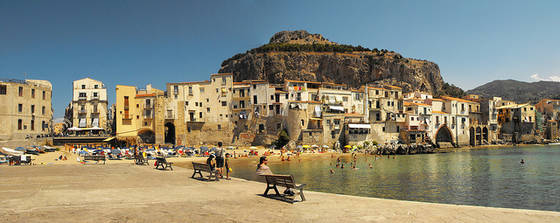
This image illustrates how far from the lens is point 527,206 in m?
16.4

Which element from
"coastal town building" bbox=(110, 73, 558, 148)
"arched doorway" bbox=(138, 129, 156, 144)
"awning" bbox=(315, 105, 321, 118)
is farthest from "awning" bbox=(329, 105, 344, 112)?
"arched doorway" bbox=(138, 129, 156, 144)

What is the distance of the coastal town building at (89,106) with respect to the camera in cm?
6088

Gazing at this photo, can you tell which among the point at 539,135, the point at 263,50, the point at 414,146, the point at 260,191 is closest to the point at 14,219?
the point at 260,191

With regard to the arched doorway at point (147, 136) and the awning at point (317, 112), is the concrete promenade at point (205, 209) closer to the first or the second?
the arched doorway at point (147, 136)

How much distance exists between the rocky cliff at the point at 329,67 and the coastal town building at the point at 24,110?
55342 mm

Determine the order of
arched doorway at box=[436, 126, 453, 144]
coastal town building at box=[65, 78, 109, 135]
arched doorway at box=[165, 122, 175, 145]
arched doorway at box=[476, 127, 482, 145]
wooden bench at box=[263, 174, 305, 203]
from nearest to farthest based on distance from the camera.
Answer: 1. wooden bench at box=[263, 174, 305, 203]
2. coastal town building at box=[65, 78, 109, 135]
3. arched doorway at box=[165, 122, 175, 145]
4. arched doorway at box=[436, 126, 453, 144]
5. arched doorway at box=[476, 127, 482, 145]

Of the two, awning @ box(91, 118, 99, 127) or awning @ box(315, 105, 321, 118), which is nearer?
awning @ box(91, 118, 99, 127)

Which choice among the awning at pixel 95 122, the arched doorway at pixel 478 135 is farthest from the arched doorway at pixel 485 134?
the awning at pixel 95 122

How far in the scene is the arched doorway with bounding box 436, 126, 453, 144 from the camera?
252 feet

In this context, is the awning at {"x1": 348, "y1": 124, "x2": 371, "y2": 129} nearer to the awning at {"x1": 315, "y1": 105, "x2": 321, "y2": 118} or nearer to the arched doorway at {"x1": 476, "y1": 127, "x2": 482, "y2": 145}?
the awning at {"x1": 315, "y1": 105, "x2": 321, "y2": 118}

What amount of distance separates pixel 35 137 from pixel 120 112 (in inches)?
499

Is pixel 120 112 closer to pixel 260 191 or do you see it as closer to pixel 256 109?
pixel 256 109

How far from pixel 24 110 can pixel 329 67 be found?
75153 millimetres

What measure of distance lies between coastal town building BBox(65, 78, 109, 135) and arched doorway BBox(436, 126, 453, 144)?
2670 inches
